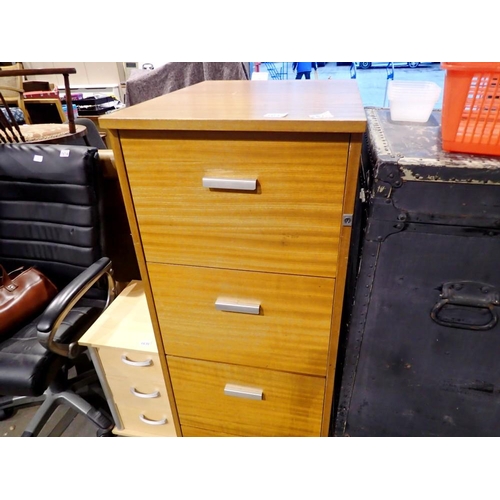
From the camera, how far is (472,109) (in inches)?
25.1

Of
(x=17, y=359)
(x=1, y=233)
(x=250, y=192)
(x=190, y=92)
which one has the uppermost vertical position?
(x=190, y=92)

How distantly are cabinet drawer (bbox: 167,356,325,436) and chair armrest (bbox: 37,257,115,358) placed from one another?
13.4 inches

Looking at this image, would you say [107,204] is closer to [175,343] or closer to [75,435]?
[175,343]

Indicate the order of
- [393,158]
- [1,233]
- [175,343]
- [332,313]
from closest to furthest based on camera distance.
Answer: [393,158], [332,313], [175,343], [1,233]

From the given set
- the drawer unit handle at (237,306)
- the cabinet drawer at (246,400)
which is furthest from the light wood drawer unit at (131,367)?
the drawer unit handle at (237,306)

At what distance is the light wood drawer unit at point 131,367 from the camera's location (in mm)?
1061

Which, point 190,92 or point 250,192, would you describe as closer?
point 250,192

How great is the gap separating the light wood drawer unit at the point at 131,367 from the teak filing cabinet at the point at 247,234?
0.45 ft

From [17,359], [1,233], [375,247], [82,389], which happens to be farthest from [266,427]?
[1,233]

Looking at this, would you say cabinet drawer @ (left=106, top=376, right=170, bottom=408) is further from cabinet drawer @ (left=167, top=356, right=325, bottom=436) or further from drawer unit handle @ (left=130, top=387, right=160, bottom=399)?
cabinet drawer @ (left=167, top=356, right=325, bottom=436)

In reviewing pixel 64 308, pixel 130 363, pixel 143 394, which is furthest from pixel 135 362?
pixel 64 308

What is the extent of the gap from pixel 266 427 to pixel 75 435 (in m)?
0.78

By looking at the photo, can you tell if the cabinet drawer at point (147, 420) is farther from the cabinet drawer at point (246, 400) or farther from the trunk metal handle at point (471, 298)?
the trunk metal handle at point (471, 298)

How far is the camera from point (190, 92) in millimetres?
913
